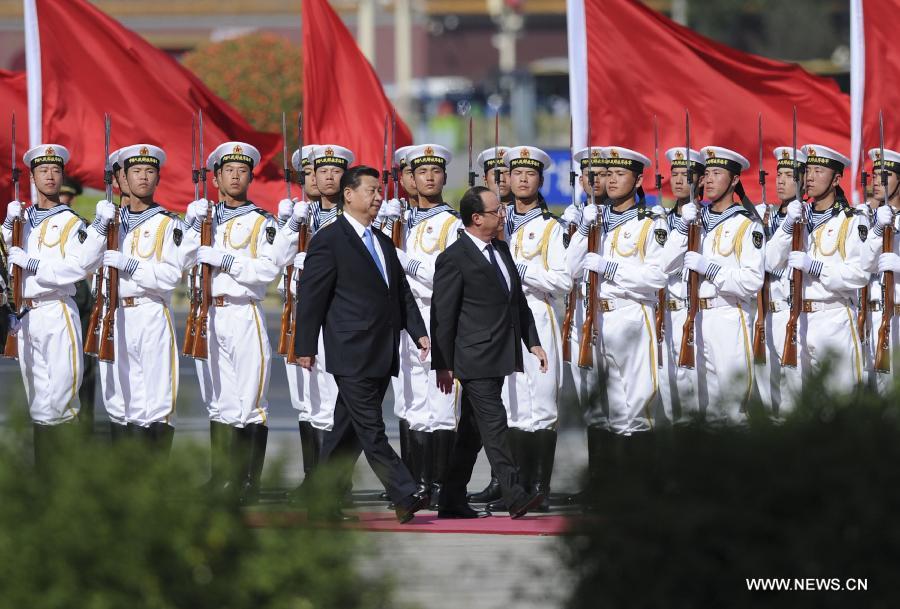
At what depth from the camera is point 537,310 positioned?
9.70 meters

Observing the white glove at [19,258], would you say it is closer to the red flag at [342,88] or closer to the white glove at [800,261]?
the red flag at [342,88]

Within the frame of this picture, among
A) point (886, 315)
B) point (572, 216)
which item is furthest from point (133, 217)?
point (886, 315)

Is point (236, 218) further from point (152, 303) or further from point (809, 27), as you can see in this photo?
point (809, 27)

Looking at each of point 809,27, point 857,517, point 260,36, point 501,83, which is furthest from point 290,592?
point 809,27

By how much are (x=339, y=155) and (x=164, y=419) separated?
1.78 meters

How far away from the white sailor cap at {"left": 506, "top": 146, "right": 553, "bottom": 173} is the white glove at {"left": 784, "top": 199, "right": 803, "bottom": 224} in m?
1.32

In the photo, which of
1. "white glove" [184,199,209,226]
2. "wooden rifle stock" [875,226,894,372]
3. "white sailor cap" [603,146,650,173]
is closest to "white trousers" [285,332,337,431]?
"white glove" [184,199,209,226]

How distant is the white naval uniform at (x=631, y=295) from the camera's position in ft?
31.3

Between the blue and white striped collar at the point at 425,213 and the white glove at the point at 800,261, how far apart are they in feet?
6.09

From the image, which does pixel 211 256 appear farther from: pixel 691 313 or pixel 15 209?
pixel 691 313

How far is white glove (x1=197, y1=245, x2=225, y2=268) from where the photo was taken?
9469mm

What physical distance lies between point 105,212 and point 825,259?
12.7ft

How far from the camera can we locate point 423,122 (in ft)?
126

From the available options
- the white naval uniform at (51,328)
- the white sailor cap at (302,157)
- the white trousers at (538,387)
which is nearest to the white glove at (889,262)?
the white trousers at (538,387)
